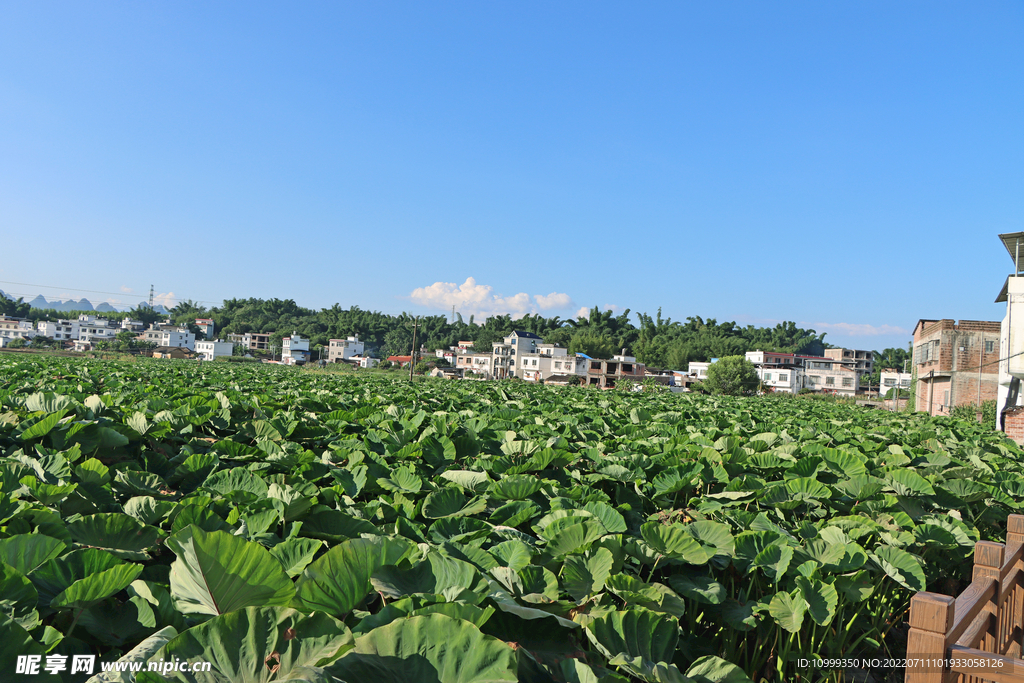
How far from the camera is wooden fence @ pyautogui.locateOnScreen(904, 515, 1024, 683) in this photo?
1.67 metres

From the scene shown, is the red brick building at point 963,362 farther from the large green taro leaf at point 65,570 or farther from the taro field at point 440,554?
the large green taro leaf at point 65,570

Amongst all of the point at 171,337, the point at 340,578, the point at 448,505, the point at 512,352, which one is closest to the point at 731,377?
the point at 512,352

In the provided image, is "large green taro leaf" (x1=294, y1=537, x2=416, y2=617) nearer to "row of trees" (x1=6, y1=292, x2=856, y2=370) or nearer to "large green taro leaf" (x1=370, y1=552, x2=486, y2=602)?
"large green taro leaf" (x1=370, y1=552, x2=486, y2=602)

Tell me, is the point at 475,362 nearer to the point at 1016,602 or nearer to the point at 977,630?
the point at 1016,602

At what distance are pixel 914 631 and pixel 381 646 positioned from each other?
160 cm

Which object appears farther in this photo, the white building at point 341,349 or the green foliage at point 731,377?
the white building at point 341,349

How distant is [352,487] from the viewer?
9.37 ft

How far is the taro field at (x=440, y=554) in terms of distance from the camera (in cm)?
114

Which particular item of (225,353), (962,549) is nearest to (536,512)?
(962,549)

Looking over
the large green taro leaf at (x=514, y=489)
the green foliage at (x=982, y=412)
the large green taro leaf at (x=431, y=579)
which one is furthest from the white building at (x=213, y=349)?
the large green taro leaf at (x=431, y=579)

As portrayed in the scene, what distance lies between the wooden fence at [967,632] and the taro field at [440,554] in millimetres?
246

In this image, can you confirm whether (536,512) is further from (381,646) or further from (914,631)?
(381,646)

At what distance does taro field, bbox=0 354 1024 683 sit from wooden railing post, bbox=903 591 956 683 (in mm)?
348

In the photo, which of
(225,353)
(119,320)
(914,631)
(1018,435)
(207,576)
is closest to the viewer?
(207,576)
